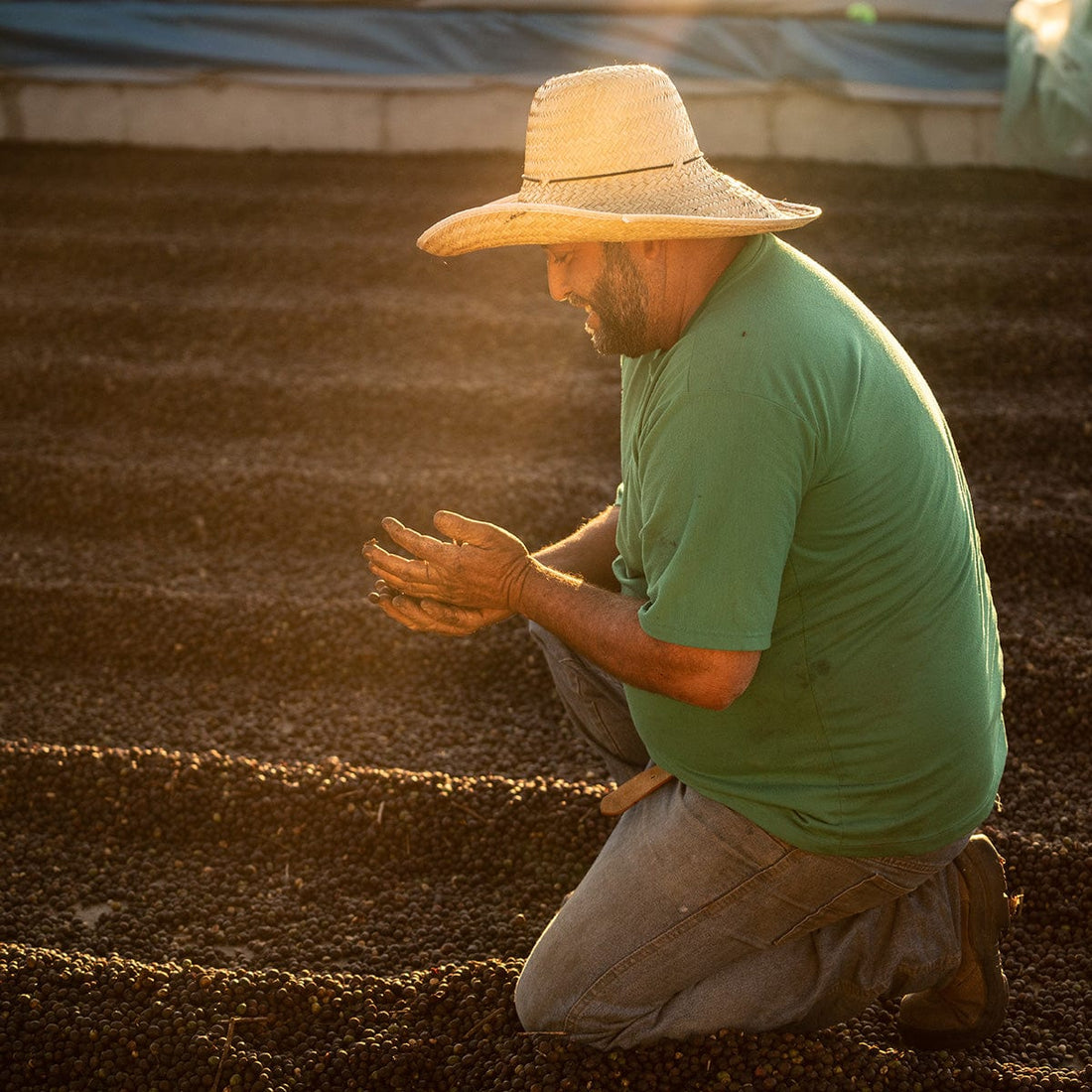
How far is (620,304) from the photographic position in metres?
1.57

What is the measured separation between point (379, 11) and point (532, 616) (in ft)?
15.3

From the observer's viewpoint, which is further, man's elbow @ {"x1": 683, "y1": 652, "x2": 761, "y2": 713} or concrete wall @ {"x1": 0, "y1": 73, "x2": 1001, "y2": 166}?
concrete wall @ {"x1": 0, "y1": 73, "x2": 1001, "y2": 166}

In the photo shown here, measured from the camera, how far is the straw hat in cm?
152

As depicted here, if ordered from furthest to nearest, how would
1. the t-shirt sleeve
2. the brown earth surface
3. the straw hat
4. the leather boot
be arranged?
the brown earth surface < the leather boot < the straw hat < the t-shirt sleeve

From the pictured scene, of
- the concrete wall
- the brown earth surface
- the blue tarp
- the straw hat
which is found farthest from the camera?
the concrete wall

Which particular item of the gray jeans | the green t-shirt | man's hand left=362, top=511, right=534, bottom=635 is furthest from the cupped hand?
the gray jeans

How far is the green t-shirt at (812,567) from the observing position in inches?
54.9

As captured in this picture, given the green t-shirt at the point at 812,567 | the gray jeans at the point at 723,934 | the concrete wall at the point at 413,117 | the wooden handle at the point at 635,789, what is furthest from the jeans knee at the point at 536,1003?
the concrete wall at the point at 413,117

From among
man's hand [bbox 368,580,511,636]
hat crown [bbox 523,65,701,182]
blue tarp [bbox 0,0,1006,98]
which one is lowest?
man's hand [bbox 368,580,511,636]

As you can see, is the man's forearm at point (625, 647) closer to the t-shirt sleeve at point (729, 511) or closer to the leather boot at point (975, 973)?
the t-shirt sleeve at point (729, 511)

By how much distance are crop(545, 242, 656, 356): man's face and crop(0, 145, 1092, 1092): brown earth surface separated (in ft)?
3.17

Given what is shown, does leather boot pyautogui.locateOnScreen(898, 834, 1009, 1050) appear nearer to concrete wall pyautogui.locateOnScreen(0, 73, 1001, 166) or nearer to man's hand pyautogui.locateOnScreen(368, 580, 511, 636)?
man's hand pyautogui.locateOnScreen(368, 580, 511, 636)

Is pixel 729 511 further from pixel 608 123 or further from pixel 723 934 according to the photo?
pixel 723 934

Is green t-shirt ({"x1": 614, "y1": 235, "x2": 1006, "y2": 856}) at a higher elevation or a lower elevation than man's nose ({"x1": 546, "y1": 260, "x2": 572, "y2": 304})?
lower
